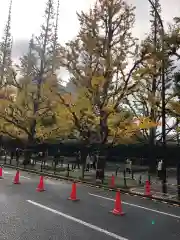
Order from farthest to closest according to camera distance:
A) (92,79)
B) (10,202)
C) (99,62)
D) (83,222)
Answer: (99,62)
(92,79)
(10,202)
(83,222)

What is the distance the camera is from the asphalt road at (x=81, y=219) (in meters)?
6.39

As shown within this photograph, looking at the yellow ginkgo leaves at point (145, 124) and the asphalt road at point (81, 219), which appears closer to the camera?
the asphalt road at point (81, 219)

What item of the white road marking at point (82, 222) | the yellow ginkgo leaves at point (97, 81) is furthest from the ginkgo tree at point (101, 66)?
the white road marking at point (82, 222)

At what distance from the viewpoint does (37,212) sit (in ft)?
27.4

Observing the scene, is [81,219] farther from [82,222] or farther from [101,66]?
[101,66]

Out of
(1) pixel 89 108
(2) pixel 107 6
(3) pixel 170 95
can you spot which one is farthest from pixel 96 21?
(3) pixel 170 95

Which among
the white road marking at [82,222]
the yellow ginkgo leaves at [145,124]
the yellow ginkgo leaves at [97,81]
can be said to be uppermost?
the yellow ginkgo leaves at [97,81]

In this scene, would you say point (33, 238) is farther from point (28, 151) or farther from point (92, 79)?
point (28, 151)

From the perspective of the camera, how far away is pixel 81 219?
7730mm

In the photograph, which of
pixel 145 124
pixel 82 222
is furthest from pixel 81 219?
pixel 145 124

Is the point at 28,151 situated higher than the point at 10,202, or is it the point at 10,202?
the point at 28,151

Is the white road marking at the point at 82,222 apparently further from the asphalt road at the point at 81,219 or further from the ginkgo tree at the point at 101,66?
the ginkgo tree at the point at 101,66

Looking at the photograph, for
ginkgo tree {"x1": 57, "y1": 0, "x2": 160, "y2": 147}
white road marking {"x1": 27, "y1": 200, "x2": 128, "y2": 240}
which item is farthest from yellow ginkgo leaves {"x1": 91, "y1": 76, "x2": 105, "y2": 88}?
white road marking {"x1": 27, "y1": 200, "x2": 128, "y2": 240}

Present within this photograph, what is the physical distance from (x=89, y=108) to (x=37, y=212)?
9.58 meters
